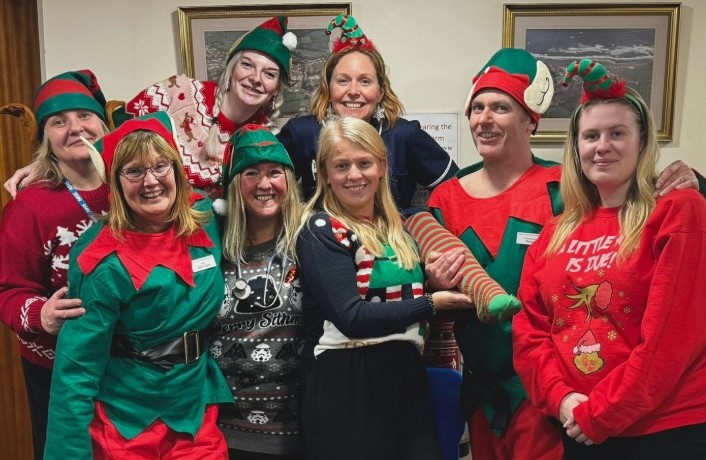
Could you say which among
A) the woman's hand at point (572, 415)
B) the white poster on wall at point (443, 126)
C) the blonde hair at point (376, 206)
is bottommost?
the woman's hand at point (572, 415)

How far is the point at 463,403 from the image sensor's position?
7.76ft

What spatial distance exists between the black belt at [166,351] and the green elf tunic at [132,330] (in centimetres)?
2

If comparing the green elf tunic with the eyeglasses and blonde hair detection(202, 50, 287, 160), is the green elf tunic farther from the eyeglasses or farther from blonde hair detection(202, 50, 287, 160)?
blonde hair detection(202, 50, 287, 160)

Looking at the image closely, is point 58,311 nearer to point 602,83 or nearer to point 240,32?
point 240,32

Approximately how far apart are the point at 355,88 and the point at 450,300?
988 millimetres

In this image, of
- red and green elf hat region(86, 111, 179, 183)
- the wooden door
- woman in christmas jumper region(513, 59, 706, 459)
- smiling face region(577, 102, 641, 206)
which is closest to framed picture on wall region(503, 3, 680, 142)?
woman in christmas jumper region(513, 59, 706, 459)

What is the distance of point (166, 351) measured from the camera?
214 cm

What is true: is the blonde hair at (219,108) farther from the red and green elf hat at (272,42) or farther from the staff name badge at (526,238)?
the staff name badge at (526,238)

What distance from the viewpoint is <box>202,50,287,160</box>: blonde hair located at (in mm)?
2701

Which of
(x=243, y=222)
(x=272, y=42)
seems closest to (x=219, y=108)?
(x=272, y=42)

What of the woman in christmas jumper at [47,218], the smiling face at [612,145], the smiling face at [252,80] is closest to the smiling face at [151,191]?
the woman in christmas jumper at [47,218]

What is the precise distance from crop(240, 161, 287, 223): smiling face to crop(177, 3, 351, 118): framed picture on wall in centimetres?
96

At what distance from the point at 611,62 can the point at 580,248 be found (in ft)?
4.90

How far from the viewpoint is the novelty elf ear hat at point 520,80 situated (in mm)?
2299
